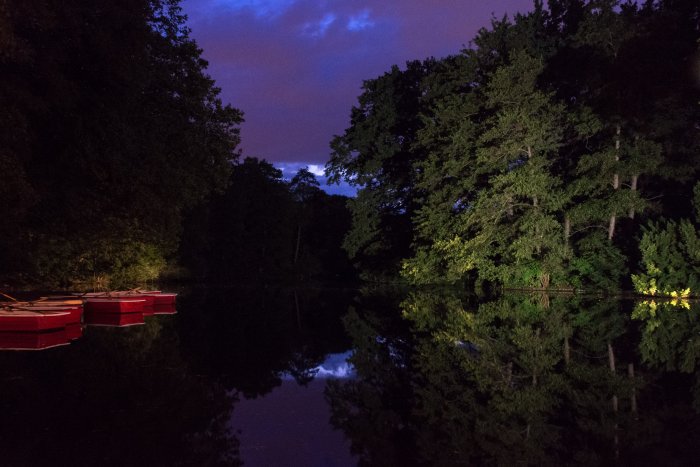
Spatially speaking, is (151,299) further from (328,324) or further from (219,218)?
(219,218)

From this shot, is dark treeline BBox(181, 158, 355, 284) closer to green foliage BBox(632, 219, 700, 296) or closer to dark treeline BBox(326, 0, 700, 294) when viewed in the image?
dark treeline BBox(326, 0, 700, 294)

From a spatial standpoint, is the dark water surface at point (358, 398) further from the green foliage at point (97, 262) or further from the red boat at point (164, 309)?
the green foliage at point (97, 262)

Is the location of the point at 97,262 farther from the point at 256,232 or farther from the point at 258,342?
the point at 256,232

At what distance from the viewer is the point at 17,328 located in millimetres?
14734

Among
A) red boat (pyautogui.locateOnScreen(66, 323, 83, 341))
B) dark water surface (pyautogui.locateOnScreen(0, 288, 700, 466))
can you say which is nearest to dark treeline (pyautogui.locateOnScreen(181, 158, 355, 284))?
red boat (pyautogui.locateOnScreen(66, 323, 83, 341))

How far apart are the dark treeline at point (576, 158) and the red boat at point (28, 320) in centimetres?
2357

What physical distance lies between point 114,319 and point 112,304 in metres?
0.64

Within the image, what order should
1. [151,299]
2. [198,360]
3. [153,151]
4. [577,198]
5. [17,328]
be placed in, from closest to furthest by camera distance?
1. [198,360]
2. [17,328]
3. [153,151]
4. [151,299]
5. [577,198]

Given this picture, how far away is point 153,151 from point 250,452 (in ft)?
50.3

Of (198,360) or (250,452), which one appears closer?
(250,452)

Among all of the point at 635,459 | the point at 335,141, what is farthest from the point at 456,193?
the point at 635,459

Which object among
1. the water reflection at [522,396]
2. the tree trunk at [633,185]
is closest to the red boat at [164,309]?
the water reflection at [522,396]

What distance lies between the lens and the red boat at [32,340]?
1334cm

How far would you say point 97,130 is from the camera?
1730 centimetres
